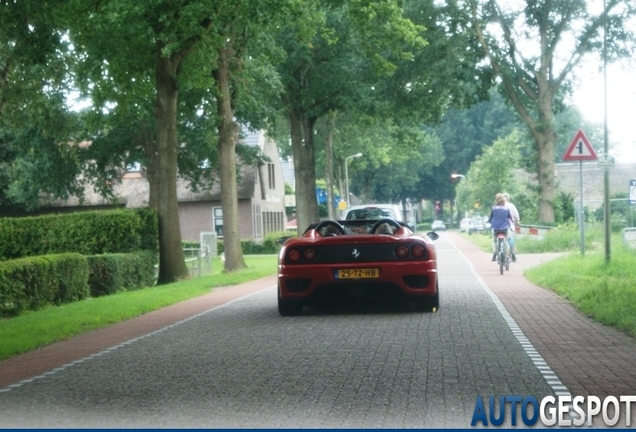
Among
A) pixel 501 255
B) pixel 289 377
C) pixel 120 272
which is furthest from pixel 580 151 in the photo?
pixel 289 377

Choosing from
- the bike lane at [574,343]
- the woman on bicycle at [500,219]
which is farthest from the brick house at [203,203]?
the bike lane at [574,343]

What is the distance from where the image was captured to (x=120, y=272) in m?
26.0

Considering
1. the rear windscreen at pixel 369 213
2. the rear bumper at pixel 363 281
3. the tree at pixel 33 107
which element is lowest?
the rear bumper at pixel 363 281

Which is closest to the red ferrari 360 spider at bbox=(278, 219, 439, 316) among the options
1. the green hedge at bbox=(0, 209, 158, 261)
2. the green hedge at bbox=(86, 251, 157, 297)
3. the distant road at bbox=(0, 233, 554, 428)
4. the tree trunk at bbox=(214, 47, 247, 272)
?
the distant road at bbox=(0, 233, 554, 428)

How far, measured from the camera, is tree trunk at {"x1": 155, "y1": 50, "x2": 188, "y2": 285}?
27.7 m

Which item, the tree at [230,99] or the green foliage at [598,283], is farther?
the tree at [230,99]

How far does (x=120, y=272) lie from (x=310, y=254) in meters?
11.5

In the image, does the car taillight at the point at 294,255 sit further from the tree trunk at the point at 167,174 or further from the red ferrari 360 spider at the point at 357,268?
the tree trunk at the point at 167,174

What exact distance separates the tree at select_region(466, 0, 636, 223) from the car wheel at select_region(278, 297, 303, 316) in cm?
3285

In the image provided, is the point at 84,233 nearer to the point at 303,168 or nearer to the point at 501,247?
the point at 501,247

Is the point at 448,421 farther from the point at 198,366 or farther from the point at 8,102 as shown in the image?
the point at 8,102

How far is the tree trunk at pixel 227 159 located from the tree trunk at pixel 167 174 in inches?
166

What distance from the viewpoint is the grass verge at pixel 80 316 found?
13805mm

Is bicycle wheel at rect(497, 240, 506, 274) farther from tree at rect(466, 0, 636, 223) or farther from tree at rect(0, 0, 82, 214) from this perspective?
tree at rect(466, 0, 636, 223)
